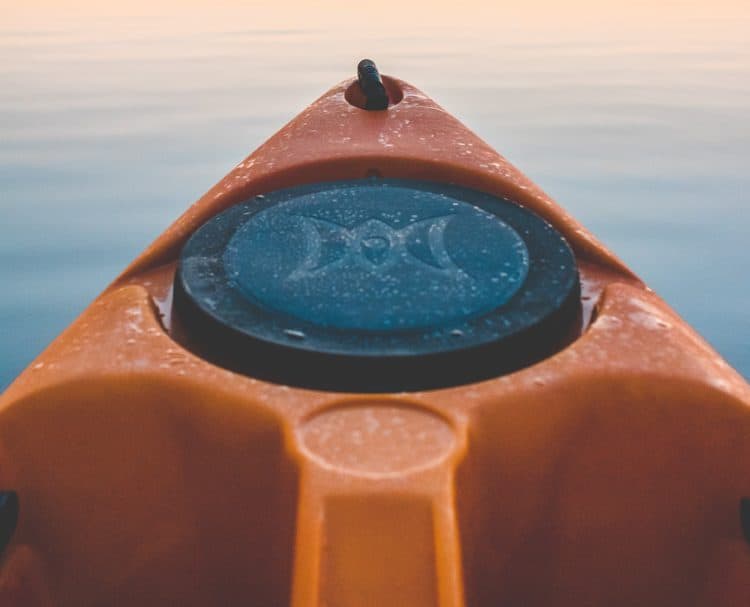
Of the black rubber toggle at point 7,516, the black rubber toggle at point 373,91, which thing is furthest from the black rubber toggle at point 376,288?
the black rubber toggle at point 373,91

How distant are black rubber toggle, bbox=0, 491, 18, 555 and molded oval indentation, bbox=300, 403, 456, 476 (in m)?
0.29

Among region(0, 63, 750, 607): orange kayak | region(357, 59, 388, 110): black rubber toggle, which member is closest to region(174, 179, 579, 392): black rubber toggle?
region(0, 63, 750, 607): orange kayak

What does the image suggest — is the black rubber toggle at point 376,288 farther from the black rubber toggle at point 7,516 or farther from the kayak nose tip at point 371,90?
the kayak nose tip at point 371,90

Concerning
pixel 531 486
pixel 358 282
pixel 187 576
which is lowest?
pixel 187 576

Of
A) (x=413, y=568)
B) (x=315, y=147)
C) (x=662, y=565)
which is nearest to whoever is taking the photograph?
(x=413, y=568)

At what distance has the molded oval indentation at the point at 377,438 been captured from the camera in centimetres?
66

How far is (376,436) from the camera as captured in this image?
2.27ft

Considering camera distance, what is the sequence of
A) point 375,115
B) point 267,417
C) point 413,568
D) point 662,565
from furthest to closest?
point 375,115 → point 662,565 → point 267,417 → point 413,568

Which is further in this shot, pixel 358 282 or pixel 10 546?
pixel 358 282

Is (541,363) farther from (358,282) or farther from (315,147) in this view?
(315,147)

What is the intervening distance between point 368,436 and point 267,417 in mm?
91

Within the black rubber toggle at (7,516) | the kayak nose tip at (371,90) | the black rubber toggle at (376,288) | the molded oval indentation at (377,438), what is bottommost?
the black rubber toggle at (7,516)

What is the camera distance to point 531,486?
77cm

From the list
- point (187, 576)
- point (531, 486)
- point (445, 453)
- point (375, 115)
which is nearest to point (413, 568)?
point (445, 453)
